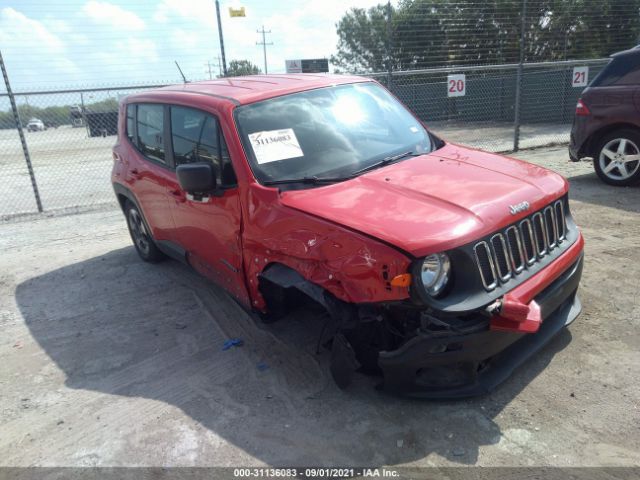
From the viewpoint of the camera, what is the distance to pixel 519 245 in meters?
2.94

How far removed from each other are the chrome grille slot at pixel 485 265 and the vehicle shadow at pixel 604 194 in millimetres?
4491

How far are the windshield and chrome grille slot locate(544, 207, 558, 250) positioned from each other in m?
1.08

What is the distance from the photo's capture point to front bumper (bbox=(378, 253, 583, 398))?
2.62m

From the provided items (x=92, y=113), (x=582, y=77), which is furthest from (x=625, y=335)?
(x=92, y=113)

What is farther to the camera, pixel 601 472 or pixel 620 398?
pixel 620 398

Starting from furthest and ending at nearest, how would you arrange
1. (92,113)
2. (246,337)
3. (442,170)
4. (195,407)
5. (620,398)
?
1. (92,113)
2. (246,337)
3. (442,170)
4. (195,407)
5. (620,398)

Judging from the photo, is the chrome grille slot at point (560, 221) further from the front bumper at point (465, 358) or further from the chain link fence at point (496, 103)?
the chain link fence at point (496, 103)

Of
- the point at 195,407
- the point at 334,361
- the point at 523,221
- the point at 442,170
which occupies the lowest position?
the point at 195,407

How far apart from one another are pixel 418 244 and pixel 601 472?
1404mm

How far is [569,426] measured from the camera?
2.71m

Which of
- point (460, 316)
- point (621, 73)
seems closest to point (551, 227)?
point (460, 316)

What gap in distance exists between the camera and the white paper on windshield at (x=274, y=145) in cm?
345

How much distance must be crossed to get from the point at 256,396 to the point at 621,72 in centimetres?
677

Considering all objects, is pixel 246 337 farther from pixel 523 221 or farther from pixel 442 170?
pixel 523 221
